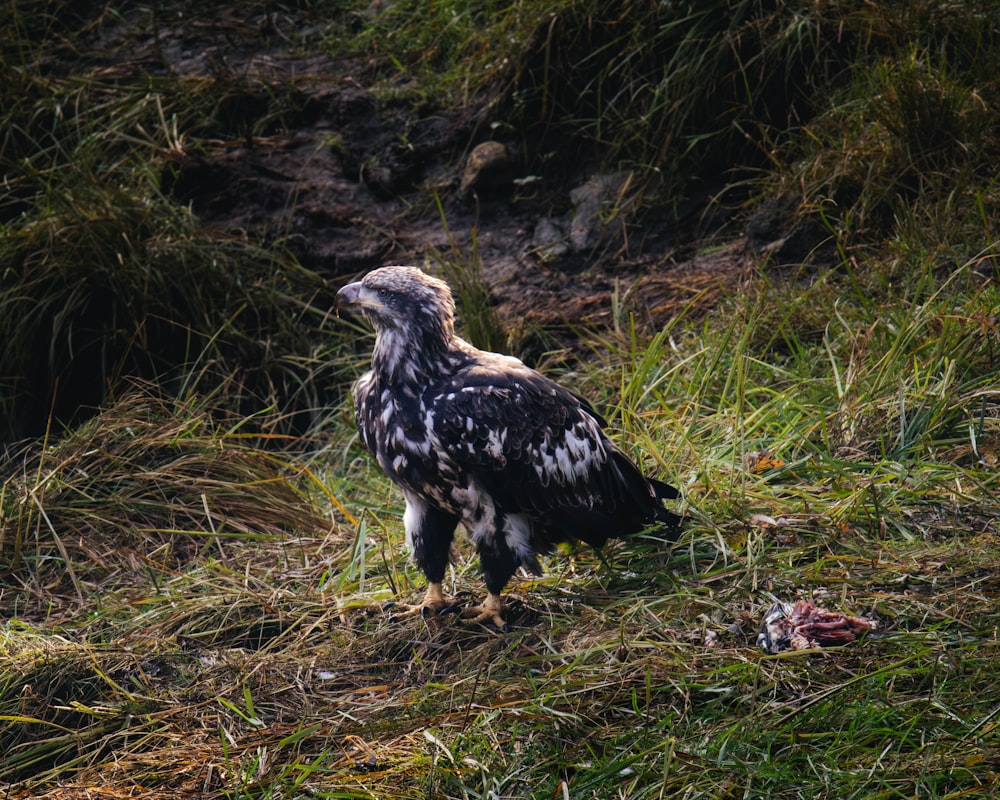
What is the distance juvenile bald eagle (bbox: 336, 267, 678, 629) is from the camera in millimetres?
3080

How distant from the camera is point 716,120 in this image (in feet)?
17.9

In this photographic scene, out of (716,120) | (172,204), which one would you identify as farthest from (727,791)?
(172,204)

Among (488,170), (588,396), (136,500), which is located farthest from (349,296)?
(488,170)

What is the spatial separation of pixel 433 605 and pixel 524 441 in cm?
63

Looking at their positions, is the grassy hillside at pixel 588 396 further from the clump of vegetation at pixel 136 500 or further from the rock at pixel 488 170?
the rock at pixel 488 170

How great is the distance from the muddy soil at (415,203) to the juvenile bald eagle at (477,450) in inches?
65.7

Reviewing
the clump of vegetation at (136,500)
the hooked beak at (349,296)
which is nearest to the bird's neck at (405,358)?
the hooked beak at (349,296)

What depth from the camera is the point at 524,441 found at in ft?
10.2

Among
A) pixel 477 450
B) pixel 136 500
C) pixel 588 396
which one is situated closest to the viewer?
pixel 477 450

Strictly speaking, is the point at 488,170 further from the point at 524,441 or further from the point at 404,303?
the point at 524,441

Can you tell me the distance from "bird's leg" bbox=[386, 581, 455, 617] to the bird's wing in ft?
1.35

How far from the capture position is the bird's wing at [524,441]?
3057mm

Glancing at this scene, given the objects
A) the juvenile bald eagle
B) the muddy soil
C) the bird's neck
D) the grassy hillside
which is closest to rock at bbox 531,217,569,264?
the muddy soil

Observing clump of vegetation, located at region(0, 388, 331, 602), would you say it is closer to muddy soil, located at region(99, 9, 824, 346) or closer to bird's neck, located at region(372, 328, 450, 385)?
bird's neck, located at region(372, 328, 450, 385)
